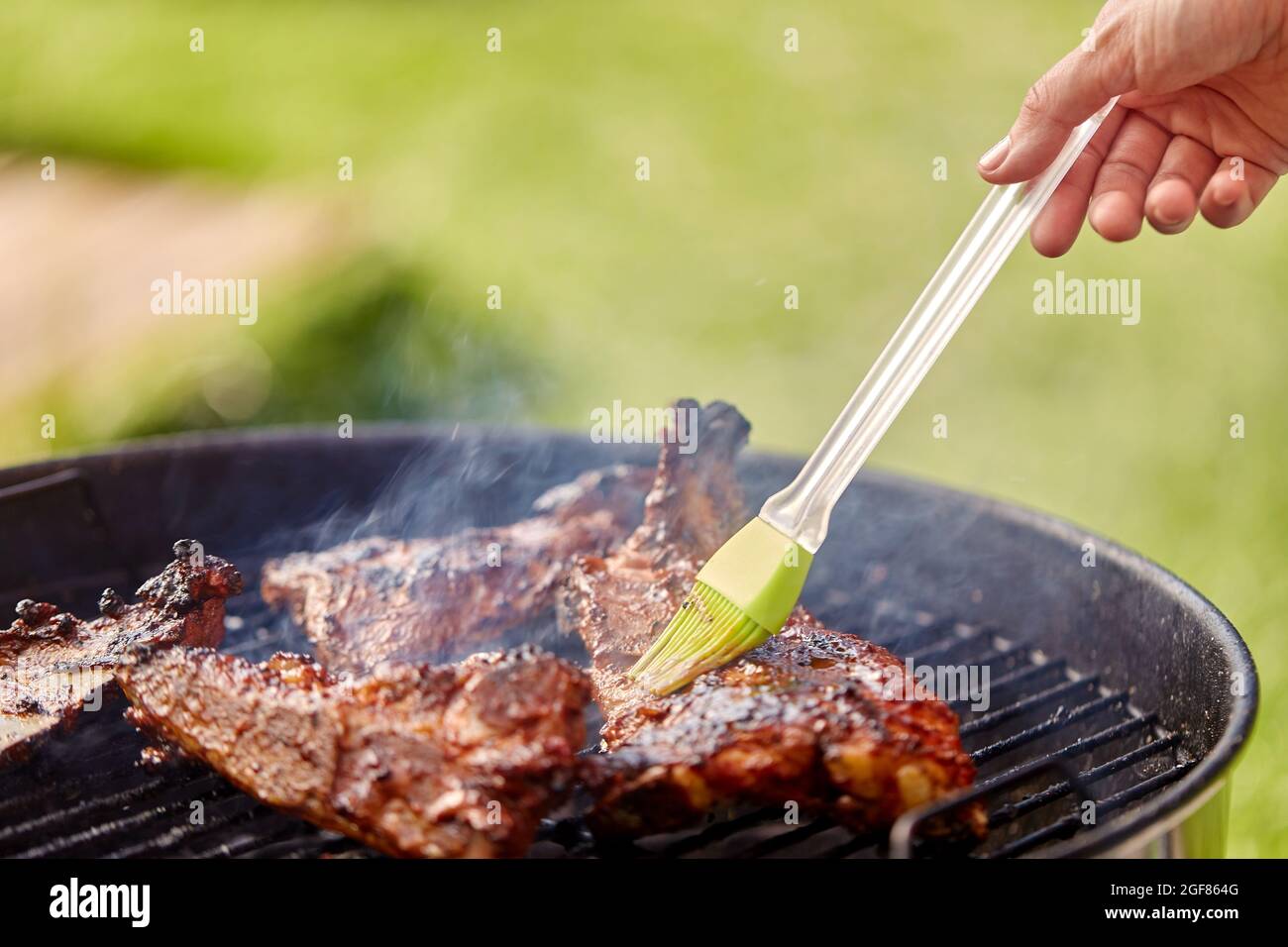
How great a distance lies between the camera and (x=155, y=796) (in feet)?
8.64

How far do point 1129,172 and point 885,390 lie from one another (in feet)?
4.37

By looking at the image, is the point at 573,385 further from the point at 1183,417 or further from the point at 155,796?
the point at 155,796

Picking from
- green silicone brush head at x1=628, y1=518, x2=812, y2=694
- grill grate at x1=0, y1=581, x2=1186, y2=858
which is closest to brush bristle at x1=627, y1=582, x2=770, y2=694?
green silicone brush head at x1=628, y1=518, x2=812, y2=694

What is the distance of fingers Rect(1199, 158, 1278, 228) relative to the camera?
2996 millimetres

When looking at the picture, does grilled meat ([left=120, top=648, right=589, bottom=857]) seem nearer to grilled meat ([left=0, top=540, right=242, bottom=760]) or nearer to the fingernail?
grilled meat ([left=0, top=540, right=242, bottom=760])

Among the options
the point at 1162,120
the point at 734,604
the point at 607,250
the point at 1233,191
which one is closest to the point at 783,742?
the point at 734,604

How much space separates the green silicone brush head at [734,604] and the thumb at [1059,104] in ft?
3.36

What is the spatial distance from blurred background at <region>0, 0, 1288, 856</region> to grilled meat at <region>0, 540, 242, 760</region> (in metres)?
3.46

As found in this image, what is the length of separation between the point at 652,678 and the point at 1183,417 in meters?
5.70

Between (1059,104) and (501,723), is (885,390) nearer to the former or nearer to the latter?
(1059,104)

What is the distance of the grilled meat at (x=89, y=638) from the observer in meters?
2.63

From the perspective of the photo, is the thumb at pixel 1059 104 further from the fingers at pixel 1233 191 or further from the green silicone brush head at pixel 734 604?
the green silicone brush head at pixel 734 604

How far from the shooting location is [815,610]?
145 inches
